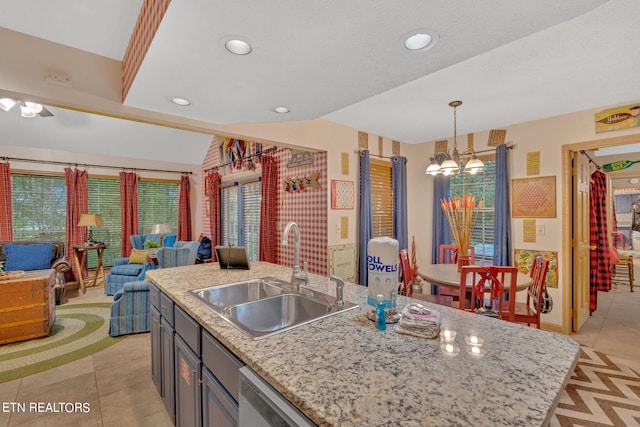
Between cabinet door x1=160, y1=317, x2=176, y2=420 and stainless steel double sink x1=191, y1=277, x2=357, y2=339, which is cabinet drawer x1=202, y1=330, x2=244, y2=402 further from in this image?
cabinet door x1=160, y1=317, x2=176, y2=420

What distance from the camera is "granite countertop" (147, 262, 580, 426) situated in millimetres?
708

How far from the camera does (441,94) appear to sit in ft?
8.87

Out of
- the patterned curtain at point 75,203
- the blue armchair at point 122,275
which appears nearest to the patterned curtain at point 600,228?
the blue armchair at point 122,275

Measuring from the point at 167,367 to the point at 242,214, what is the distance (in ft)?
11.8

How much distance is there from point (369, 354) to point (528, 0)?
4.91ft

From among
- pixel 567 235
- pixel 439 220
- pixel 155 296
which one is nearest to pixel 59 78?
pixel 155 296

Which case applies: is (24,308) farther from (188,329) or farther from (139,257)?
(188,329)

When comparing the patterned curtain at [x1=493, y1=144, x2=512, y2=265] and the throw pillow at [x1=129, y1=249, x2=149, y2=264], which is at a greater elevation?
the patterned curtain at [x1=493, y1=144, x2=512, y2=265]

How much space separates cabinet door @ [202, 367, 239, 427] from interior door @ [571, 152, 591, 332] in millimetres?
3849

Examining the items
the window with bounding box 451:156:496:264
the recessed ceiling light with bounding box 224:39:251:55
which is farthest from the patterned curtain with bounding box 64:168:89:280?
the window with bounding box 451:156:496:264

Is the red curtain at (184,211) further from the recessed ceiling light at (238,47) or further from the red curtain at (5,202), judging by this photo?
the recessed ceiling light at (238,47)

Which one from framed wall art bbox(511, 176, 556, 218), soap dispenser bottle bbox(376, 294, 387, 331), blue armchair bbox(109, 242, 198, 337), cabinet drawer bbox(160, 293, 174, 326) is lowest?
blue armchair bbox(109, 242, 198, 337)

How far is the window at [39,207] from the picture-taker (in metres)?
4.84

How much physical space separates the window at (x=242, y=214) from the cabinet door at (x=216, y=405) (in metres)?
3.21
